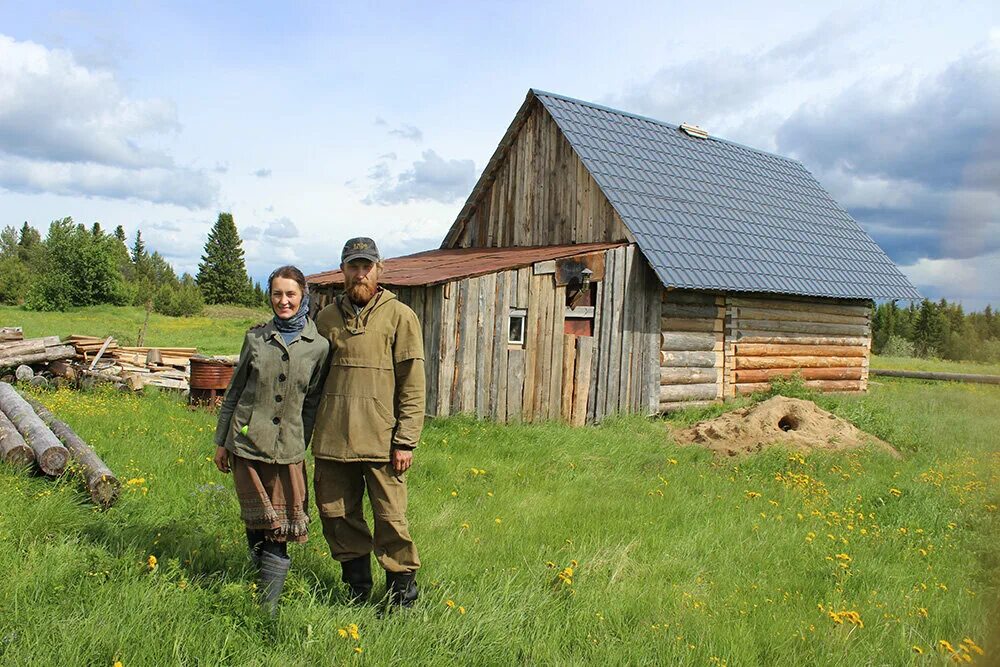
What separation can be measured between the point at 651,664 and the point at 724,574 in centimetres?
162

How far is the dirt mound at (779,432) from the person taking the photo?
10.2 m

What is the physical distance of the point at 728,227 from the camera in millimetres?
15336

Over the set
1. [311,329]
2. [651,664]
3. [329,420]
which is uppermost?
[311,329]

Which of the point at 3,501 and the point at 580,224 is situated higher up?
the point at 580,224

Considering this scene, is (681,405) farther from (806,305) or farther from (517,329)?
(806,305)

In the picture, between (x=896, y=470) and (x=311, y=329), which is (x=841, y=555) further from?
(x=896, y=470)

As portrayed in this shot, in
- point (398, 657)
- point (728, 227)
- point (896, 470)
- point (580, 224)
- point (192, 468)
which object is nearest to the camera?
point (398, 657)

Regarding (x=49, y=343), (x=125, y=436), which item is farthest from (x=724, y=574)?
(x=49, y=343)

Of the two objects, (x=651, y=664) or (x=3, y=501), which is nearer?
(x=651, y=664)

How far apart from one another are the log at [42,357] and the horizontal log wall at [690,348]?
11.3m

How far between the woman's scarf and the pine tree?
63.9m

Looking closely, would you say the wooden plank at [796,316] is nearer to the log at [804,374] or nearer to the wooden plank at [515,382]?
the log at [804,374]

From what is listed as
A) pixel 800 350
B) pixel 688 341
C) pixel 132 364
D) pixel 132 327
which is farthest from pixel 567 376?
pixel 132 327

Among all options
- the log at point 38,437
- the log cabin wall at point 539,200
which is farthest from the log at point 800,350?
the log at point 38,437
